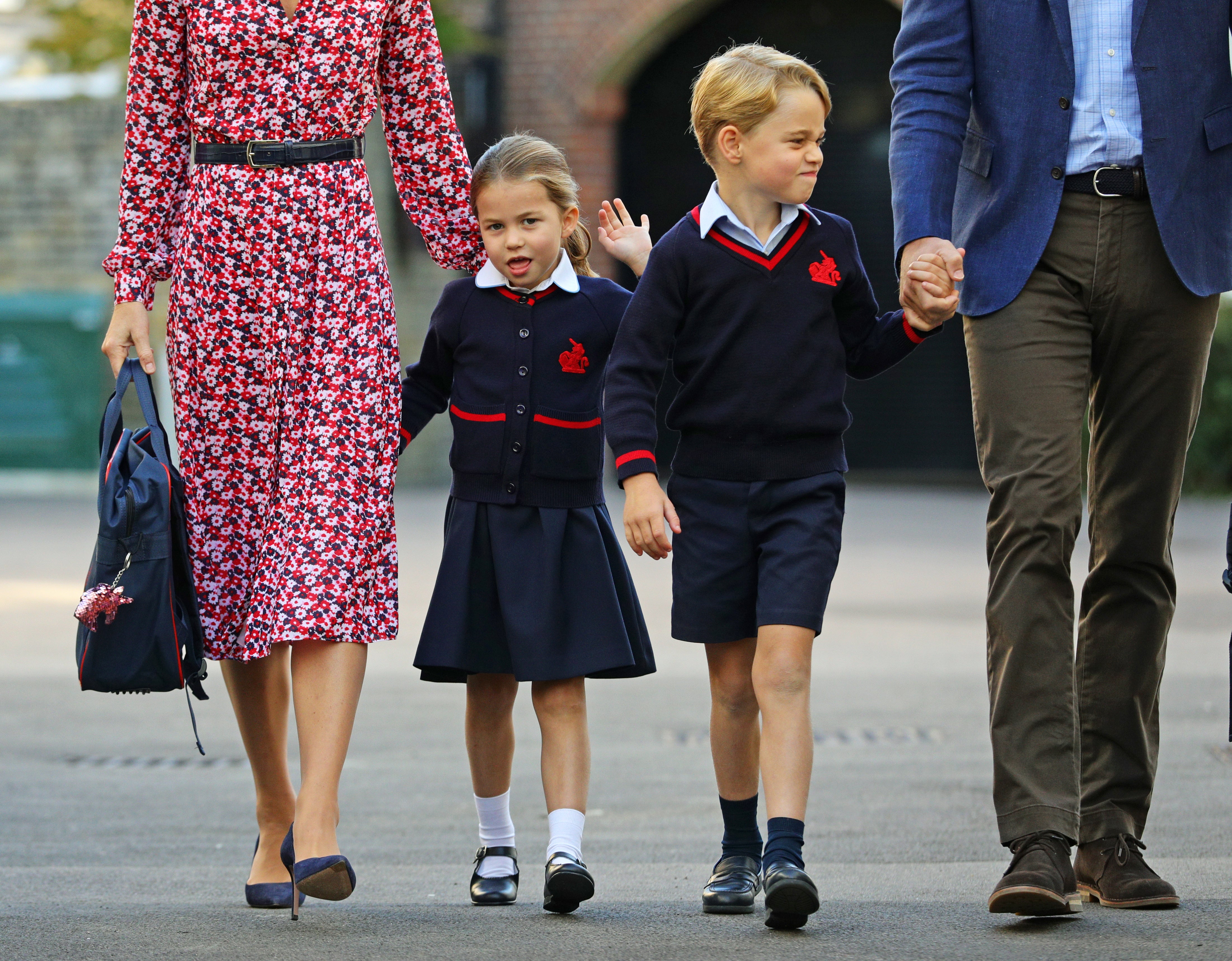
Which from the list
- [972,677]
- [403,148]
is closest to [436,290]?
[972,677]

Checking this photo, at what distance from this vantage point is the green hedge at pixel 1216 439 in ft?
51.1

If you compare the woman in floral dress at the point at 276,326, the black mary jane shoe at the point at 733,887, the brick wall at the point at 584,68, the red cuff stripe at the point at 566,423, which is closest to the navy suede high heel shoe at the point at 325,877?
the woman in floral dress at the point at 276,326

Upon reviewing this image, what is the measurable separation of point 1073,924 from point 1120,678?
58 centimetres

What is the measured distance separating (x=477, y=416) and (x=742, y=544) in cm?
61

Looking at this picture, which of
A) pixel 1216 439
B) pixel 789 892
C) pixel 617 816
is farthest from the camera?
pixel 1216 439

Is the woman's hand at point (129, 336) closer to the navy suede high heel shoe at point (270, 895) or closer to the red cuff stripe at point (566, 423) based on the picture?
the red cuff stripe at point (566, 423)

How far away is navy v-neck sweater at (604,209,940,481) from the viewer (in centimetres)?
355

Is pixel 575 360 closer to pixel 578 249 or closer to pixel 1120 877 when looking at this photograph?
pixel 578 249

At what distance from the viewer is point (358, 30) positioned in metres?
3.67

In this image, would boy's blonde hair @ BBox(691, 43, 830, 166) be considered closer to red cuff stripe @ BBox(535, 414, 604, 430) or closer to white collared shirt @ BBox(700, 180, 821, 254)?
white collared shirt @ BBox(700, 180, 821, 254)

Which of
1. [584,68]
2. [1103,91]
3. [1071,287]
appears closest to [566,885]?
[1071,287]

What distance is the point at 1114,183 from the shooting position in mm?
3492

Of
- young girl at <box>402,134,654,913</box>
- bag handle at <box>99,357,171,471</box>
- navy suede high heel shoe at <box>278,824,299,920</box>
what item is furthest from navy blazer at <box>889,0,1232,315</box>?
navy suede high heel shoe at <box>278,824,299,920</box>

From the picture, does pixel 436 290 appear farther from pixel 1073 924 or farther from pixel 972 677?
pixel 1073 924
